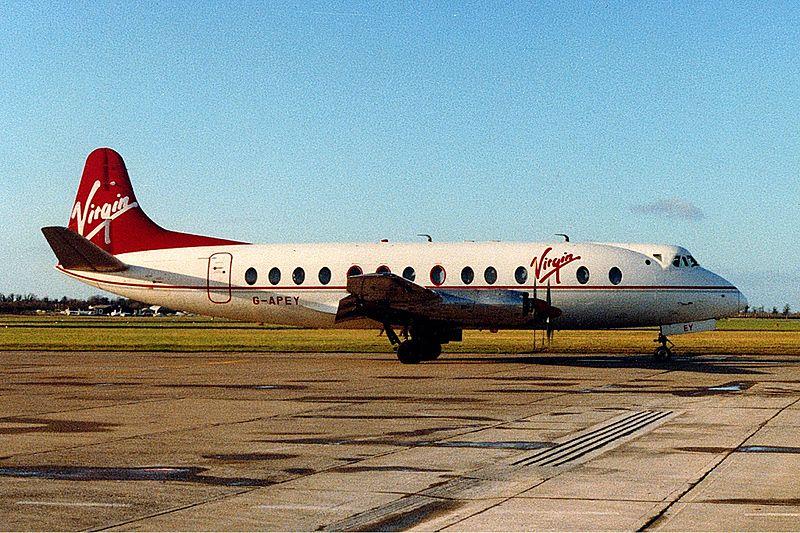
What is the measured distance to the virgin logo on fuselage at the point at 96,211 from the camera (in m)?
40.8

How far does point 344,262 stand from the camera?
3741cm

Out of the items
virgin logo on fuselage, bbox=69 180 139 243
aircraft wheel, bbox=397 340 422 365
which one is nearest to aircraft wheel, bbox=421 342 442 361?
aircraft wheel, bbox=397 340 422 365

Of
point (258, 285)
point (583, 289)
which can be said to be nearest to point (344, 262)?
point (258, 285)

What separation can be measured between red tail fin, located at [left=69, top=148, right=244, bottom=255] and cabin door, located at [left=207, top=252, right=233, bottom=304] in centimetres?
156

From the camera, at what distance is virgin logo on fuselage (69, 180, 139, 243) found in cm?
4075

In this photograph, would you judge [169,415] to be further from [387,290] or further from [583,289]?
[583,289]

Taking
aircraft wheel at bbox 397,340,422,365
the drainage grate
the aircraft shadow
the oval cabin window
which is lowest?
the drainage grate

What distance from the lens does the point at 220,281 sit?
125ft

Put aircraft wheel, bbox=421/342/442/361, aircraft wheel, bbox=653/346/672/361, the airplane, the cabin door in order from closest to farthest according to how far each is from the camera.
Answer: the airplane, aircraft wheel, bbox=421/342/442/361, aircraft wheel, bbox=653/346/672/361, the cabin door

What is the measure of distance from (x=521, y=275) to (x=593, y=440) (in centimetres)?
2077

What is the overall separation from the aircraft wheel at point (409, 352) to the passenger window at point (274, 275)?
18.4 feet

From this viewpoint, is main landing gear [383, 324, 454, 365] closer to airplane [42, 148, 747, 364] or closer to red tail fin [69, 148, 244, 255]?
airplane [42, 148, 747, 364]

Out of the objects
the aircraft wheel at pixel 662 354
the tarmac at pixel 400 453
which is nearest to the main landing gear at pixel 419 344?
the tarmac at pixel 400 453

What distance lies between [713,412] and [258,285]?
21821 millimetres
